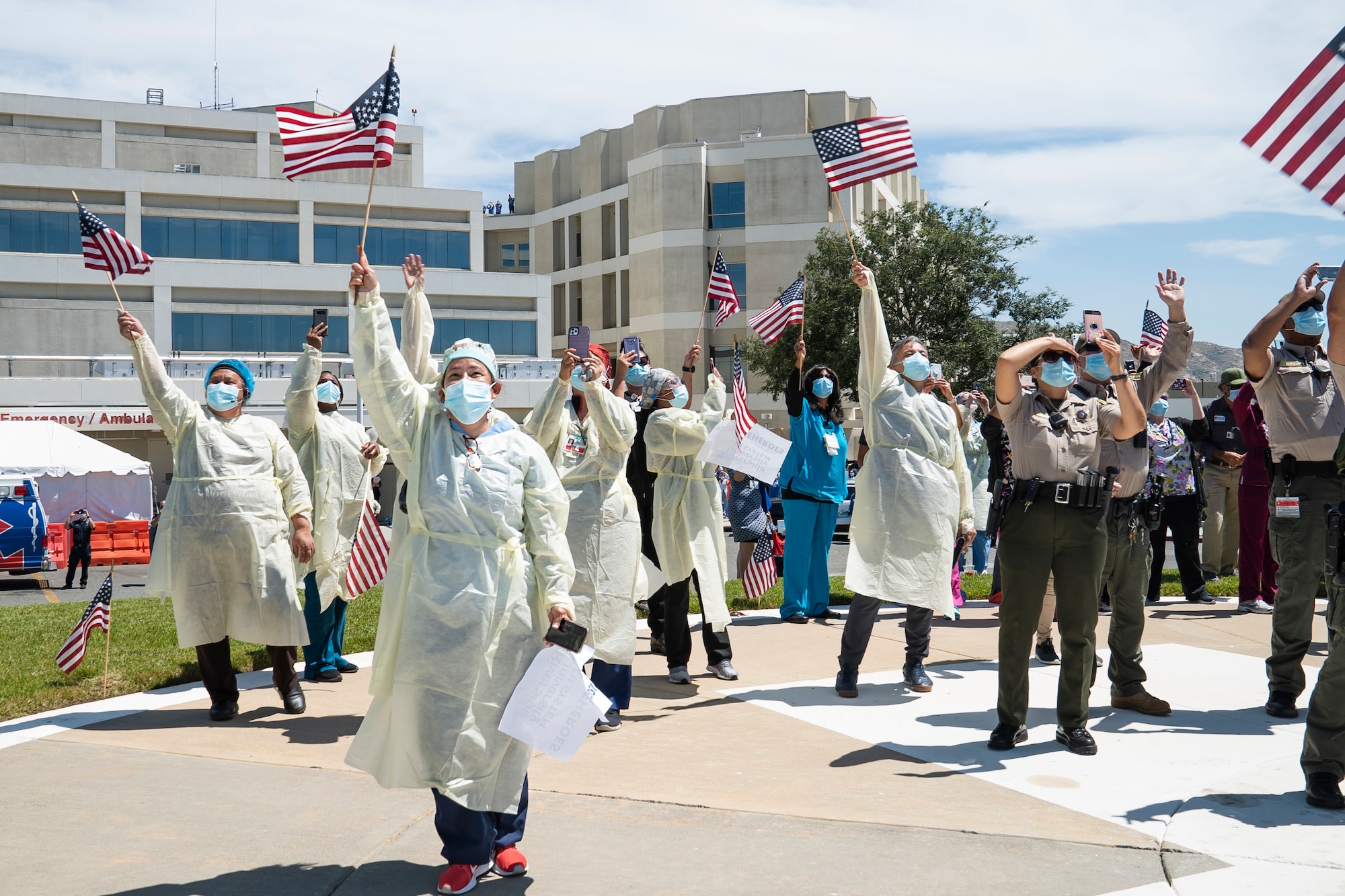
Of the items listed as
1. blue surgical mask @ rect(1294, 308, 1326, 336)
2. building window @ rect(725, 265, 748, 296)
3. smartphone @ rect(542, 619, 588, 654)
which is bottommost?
smartphone @ rect(542, 619, 588, 654)

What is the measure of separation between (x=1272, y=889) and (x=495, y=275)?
52.9 m

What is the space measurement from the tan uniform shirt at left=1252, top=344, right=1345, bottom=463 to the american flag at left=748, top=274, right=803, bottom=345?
17.4ft

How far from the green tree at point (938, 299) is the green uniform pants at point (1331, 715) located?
32.7 meters

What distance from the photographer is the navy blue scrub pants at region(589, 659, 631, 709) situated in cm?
665

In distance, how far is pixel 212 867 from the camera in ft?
14.0

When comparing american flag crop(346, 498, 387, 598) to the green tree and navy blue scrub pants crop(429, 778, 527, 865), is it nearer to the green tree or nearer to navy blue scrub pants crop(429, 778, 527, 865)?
navy blue scrub pants crop(429, 778, 527, 865)

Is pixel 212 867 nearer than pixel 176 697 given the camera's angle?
Yes

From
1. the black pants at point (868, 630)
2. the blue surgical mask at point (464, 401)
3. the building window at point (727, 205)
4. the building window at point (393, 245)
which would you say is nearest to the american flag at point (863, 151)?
the black pants at point (868, 630)

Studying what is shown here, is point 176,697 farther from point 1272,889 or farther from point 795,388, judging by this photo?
point 1272,889

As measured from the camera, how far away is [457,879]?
4.04 meters

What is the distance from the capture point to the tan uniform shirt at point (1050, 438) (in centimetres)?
579

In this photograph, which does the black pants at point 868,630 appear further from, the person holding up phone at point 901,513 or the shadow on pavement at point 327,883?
the shadow on pavement at point 327,883

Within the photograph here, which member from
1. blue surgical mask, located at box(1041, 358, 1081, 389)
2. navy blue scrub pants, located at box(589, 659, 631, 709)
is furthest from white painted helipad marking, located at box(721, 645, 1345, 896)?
blue surgical mask, located at box(1041, 358, 1081, 389)

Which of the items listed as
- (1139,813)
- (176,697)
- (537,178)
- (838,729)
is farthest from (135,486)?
(537,178)
